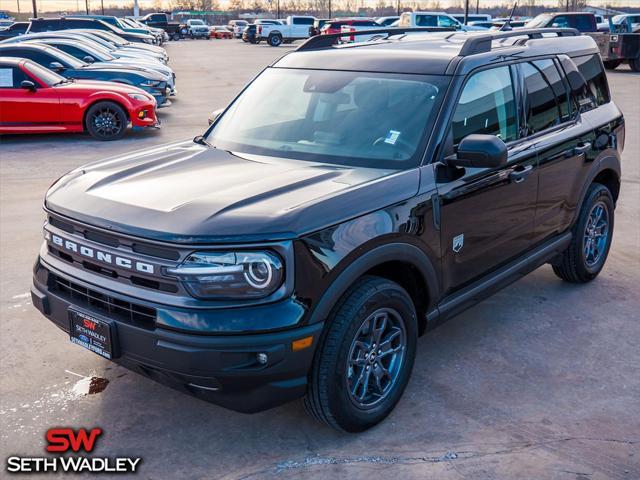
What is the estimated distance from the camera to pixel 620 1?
4311 inches

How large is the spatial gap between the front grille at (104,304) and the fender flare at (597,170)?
11.1 feet

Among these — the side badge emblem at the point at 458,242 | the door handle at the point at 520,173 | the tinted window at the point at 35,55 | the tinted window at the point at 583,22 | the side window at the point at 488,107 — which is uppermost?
the tinted window at the point at 583,22

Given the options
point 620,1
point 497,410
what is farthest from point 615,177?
point 620,1

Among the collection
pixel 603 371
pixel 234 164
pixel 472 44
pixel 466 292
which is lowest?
pixel 603 371

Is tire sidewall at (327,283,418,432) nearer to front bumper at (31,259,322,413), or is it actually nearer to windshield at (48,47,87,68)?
front bumper at (31,259,322,413)

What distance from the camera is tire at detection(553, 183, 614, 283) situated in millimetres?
5512

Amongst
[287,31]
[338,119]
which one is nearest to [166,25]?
[287,31]

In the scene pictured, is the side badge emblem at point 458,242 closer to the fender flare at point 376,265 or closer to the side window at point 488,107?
the fender flare at point 376,265

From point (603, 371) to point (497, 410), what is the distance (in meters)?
0.89

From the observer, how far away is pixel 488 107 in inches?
173

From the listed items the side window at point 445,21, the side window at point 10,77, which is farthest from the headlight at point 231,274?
the side window at point 445,21

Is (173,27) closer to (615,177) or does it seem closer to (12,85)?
(12,85)

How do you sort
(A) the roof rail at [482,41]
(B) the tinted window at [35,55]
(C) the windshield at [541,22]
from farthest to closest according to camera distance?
1. (C) the windshield at [541,22]
2. (B) the tinted window at [35,55]
3. (A) the roof rail at [482,41]

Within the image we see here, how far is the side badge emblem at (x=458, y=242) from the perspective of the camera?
158 inches
